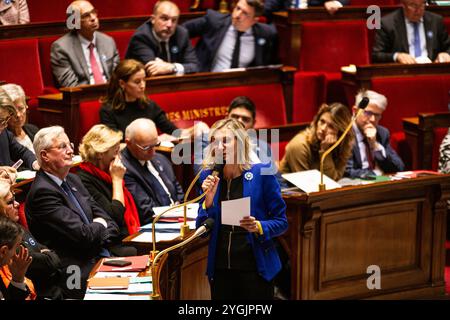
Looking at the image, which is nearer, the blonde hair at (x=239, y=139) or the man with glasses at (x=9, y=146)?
the blonde hair at (x=239, y=139)

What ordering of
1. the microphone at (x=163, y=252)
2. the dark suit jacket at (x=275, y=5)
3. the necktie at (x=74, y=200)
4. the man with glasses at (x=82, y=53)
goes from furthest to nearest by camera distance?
1. the dark suit jacket at (x=275, y=5)
2. the man with glasses at (x=82, y=53)
3. the necktie at (x=74, y=200)
4. the microphone at (x=163, y=252)

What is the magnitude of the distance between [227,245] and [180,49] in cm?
181

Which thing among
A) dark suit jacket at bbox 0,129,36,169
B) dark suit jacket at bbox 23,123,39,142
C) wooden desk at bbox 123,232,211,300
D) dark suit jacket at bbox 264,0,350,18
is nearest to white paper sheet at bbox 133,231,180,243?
wooden desk at bbox 123,232,211,300

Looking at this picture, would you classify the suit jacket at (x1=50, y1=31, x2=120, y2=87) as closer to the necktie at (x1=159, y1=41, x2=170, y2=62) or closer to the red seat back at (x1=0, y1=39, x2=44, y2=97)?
the red seat back at (x1=0, y1=39, x2=44, y2=97)

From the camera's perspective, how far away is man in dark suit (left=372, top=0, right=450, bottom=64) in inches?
170

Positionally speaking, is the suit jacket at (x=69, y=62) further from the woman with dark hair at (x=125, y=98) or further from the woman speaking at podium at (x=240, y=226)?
the woman speaking at podium at (x=240, y=226)

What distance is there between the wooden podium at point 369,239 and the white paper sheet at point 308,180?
2.4 inches

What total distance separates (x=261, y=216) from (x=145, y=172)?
79 cm

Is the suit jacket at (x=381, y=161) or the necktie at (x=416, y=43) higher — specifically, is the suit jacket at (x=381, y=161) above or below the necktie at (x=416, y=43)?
below

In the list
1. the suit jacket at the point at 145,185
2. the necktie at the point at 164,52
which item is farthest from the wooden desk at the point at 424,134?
the suit jacket at the point at 145,185

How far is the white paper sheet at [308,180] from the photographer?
10.2 ft

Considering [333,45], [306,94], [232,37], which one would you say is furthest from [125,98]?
[333,45]

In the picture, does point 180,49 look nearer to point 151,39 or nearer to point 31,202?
point 151,39

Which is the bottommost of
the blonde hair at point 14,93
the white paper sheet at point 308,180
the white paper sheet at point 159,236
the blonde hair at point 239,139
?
the white paper sheet at point 159,236
